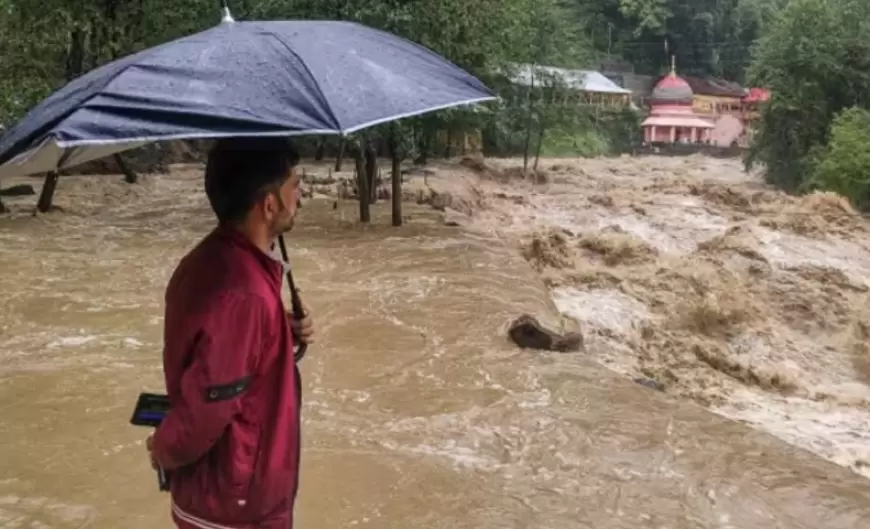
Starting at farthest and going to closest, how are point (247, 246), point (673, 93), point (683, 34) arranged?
point (683, 34) → point (673, 93) → point (247, 246)

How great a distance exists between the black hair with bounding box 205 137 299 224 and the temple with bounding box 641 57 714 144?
1532 inches

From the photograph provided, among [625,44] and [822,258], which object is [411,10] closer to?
[822,258]

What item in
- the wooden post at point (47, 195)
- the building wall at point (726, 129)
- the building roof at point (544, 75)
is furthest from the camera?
the building wall at point (726, 129)

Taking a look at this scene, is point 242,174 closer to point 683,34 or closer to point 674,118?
point 674,118

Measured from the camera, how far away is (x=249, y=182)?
202cm

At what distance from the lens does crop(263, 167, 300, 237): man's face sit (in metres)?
2.04

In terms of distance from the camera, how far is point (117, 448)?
504 centimetres

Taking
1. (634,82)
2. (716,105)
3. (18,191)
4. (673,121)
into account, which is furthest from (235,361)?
(634,82)

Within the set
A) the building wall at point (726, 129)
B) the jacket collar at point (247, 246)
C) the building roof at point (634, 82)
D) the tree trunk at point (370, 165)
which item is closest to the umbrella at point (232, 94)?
the jacket collar at point (247, 246)

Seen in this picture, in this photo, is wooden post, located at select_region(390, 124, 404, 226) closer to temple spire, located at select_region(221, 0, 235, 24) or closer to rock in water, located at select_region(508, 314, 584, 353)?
rock in water, located at select_region(508, 314, 584, 353)

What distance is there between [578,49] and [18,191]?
1669cm

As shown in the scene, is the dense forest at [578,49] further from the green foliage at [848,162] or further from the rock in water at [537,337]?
the rock in water at [537,337]

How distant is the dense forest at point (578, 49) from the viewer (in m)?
13.1

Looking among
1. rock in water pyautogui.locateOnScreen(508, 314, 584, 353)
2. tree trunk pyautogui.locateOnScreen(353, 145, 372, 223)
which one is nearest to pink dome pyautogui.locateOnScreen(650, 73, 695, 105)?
tree trunk pyautogui.locateOnScreen(353, 145, 372, 223)
